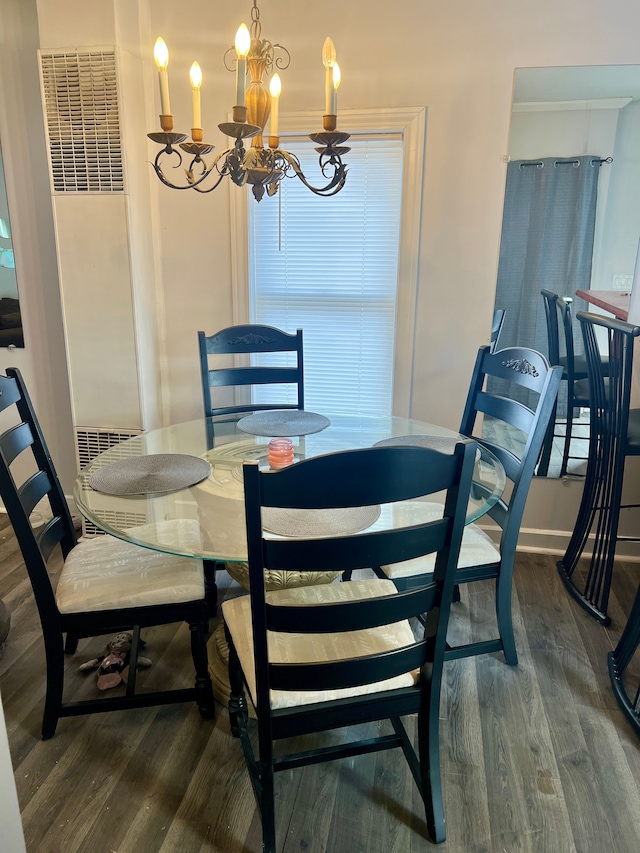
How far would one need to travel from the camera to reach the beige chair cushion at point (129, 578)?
1666 millimetres

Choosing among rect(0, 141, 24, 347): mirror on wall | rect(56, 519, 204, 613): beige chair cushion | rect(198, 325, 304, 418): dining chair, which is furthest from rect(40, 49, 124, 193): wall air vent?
rect(56, 519, 204, 613): beige chair cushion

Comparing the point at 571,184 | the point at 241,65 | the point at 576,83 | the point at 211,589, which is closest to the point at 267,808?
the point at 211,589

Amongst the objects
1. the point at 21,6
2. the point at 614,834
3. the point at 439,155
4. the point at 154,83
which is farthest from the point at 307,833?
the point at 21,6

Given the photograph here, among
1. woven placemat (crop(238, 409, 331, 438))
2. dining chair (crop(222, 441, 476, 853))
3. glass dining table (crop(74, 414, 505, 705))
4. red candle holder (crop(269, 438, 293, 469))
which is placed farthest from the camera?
woven placemat (crop(238, 409, 331, 438))

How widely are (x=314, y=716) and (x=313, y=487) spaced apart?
2.02 ft

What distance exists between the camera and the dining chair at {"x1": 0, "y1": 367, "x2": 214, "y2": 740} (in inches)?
64.1

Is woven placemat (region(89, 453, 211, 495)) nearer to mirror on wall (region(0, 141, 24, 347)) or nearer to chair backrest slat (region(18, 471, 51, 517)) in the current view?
chair backrest slat (region(18, 471, 51, 517))

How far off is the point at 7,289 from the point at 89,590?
2070 mm

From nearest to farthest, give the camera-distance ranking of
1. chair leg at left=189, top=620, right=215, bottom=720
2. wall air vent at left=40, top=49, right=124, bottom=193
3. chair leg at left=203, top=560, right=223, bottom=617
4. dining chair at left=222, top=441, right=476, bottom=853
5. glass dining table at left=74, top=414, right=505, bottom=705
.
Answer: dining chair at left=222, top=441, right=476, bottom=853, glass dining table at left=74, top=414, right=505, bottom=705, chair leg at left=189, top=620, right=215, bottom=720, chair leg at left=203, top=560, right=223, bottom=617, wall air vent at left=40, top=49, right=124, bottom=193

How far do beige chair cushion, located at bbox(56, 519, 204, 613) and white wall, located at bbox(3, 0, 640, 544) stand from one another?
1.49m

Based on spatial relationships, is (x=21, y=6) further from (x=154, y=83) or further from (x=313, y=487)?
(x=313, y=487)

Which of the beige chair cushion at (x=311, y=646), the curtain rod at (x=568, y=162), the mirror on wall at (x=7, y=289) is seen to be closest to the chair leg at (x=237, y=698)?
the beige chair cushion at (x=311, y=646)

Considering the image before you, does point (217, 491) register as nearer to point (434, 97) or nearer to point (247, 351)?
point (247, 351)

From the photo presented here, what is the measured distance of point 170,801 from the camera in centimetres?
156
